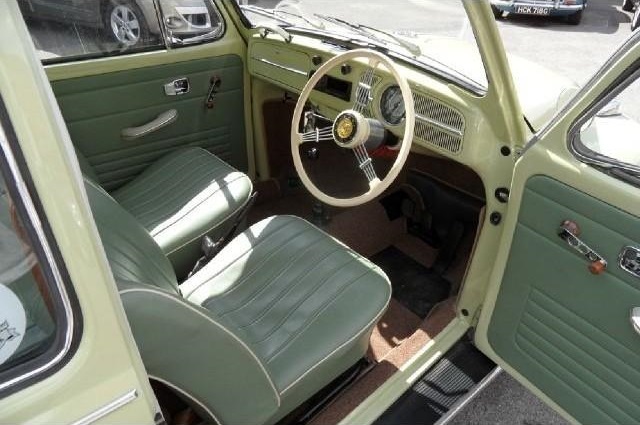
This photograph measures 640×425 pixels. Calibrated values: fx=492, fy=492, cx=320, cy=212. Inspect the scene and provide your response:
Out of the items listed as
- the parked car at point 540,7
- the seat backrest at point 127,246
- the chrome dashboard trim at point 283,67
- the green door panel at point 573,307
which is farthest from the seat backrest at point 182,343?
the parked car at point 540,7

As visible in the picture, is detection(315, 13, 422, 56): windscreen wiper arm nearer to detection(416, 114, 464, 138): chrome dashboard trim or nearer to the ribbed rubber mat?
detection(416, 114, 464, 138): chrome dashboard trim

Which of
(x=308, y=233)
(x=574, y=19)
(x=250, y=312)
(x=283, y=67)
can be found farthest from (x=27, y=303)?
(x=574, y=19)

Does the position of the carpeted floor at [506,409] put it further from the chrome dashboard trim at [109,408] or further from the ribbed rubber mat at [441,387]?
the chrome dashboard trim at [109,408]

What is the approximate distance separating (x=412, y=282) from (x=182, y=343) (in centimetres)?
164

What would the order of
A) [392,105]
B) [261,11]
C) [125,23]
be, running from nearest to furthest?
[392,105] → [125,23] → [261,11]

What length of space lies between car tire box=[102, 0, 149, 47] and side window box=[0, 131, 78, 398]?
1852 millimetres

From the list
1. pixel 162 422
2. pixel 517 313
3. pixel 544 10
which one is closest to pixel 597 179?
pixel 517 313

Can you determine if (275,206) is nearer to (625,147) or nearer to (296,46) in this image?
(296,46)

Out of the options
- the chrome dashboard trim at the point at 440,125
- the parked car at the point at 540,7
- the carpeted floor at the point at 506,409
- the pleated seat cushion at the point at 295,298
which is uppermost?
the chrome dashboard trim at the point at 440,125

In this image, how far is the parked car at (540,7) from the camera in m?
7.92

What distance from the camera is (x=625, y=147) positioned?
1.56m

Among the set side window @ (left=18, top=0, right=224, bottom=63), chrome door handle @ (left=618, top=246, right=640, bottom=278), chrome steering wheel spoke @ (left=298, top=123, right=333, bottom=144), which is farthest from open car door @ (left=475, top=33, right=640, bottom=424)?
side window @ (left=18, top=0, right=224, bottom=63)

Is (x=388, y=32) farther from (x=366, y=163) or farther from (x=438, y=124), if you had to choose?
(x=366, y=163)

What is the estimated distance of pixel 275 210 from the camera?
9.97 ft
